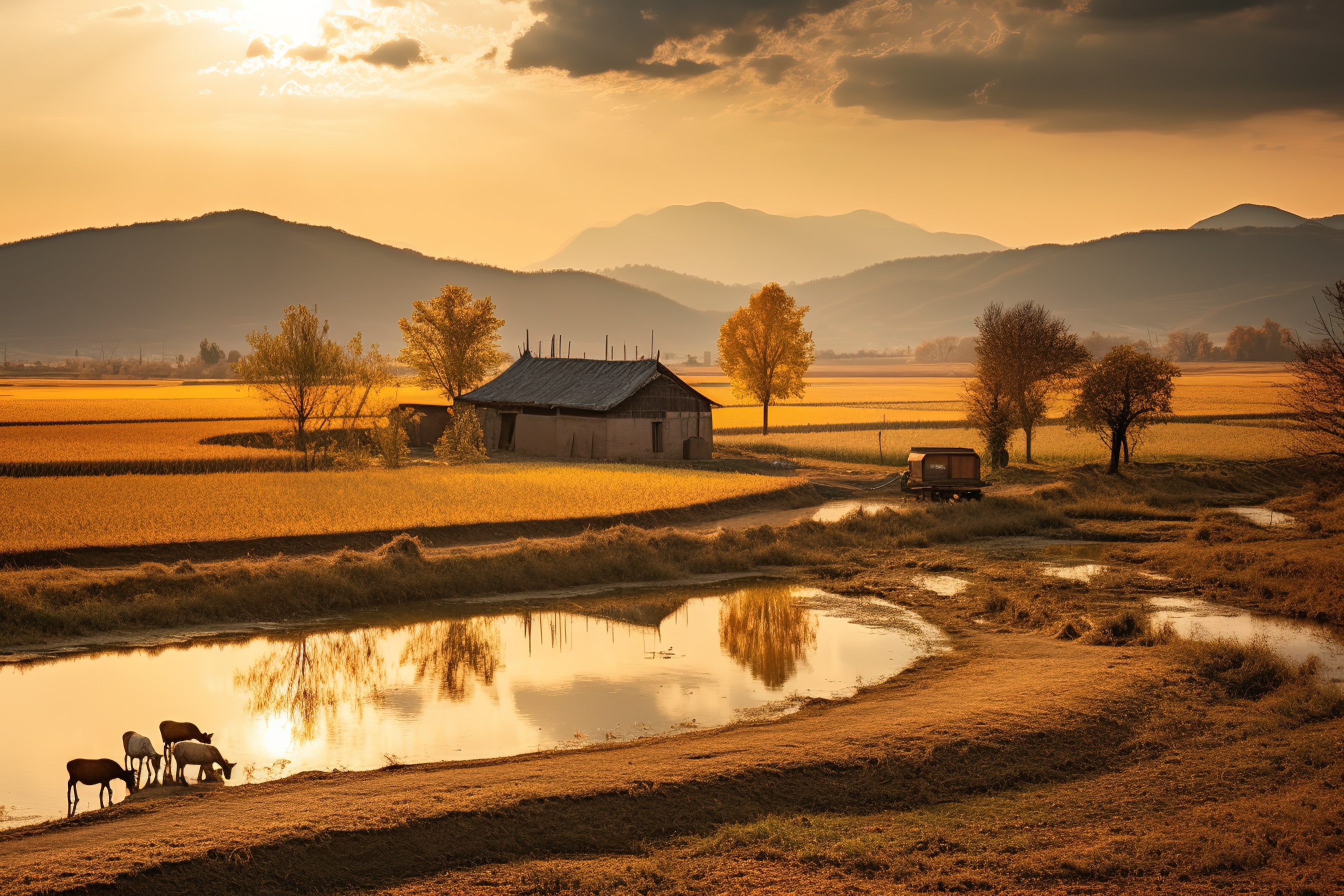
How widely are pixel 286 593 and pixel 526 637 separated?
5.52m

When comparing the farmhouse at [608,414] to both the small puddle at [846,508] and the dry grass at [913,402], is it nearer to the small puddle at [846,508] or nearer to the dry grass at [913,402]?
the small puddle at [846,508]

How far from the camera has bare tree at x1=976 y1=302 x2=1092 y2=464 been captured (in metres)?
51.5

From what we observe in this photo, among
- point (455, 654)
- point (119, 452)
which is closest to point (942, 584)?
point (455, 654)

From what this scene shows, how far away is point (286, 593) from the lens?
21484mm

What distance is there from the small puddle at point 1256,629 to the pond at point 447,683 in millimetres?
5150

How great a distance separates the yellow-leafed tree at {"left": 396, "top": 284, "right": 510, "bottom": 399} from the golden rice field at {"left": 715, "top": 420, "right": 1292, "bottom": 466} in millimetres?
16264

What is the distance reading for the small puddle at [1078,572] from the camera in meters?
24.7

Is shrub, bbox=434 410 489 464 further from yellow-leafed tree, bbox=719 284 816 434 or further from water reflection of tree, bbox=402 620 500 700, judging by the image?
water reflection of tree, bbox=402 620 500 700

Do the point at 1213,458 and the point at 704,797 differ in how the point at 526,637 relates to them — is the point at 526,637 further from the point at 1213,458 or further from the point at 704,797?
the point at 1213,458

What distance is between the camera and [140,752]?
1177 cm

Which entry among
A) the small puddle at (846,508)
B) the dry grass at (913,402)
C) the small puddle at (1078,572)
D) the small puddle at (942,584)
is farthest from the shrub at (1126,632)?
the dry grass at (913,402)

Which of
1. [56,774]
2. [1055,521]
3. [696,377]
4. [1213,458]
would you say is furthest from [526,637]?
[696,377]

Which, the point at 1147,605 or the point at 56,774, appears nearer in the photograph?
the point at 56,774

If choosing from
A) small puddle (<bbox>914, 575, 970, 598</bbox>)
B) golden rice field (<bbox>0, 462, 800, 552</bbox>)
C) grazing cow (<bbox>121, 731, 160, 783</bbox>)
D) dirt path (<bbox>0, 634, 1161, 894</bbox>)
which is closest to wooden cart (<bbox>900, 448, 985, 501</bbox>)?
golden rice field (<bbox>0, 462, 800, 552</bbox>)
